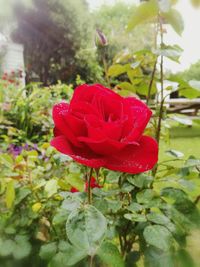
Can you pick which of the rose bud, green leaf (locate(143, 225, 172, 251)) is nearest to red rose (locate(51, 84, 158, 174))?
green leaf (locate(143, 225, 172, 251))

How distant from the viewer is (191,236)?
0.42 m

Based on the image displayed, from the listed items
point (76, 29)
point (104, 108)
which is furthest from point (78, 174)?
point (76, 29)

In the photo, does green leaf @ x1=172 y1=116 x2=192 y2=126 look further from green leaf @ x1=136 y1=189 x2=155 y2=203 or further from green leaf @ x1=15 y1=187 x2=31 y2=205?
green leaf @ x1=15 y1=187 x2=31 y2=205

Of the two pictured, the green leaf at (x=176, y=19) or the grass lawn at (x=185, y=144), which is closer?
the green leaf at (x=176, y=19)

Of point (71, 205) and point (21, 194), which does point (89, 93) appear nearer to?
point (71, 205)

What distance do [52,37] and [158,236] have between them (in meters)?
9.00

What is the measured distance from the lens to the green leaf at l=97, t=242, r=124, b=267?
0.35m

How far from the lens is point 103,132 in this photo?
0.26 metres

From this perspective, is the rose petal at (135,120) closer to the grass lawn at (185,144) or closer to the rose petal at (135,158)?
the rose petal at (135,158)

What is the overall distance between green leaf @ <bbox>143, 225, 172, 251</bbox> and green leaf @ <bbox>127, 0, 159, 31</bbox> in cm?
30

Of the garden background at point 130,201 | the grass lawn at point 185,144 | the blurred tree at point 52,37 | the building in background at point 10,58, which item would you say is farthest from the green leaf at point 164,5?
the blurred tree at point 52,37

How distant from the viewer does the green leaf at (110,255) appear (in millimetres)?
348

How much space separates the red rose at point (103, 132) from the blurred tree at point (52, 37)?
8.45 m

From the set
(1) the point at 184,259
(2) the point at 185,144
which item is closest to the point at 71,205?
(1) the point at 184,259
